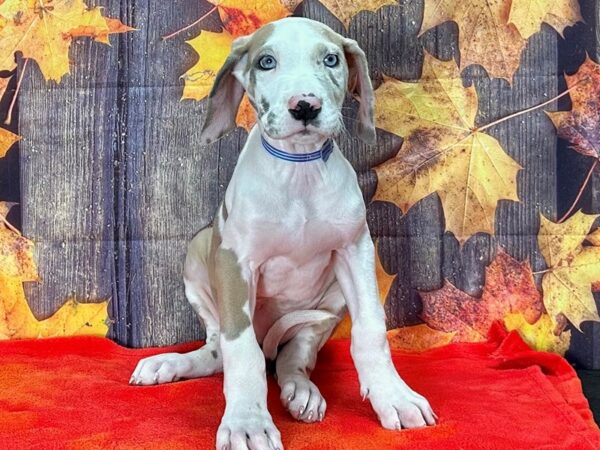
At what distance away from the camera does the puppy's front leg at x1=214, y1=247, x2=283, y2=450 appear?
5.27 ft

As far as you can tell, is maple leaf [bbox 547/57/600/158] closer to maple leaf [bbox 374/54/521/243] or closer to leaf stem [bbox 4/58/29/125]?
maple leaf [bbox 374/54/521/243]

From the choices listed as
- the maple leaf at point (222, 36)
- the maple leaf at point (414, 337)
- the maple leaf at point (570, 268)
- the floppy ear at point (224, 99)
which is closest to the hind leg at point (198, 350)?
the floppy ear at point (224, 99)

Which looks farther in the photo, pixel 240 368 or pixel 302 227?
pixel 302 227

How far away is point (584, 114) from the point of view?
8.18 feet

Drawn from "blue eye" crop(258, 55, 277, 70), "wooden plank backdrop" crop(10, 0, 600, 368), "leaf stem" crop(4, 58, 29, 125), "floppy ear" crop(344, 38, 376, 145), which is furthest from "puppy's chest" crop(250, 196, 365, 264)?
"leaf stem" crop(4, 58, 29, 125)

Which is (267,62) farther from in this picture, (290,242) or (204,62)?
(204,62)

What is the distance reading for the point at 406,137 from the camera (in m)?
2.57

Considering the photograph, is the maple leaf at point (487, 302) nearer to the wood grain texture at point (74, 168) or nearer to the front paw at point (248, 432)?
the front paw at point (248, 432)

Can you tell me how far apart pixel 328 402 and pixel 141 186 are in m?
1.11

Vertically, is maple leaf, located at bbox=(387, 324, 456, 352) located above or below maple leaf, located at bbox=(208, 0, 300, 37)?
below

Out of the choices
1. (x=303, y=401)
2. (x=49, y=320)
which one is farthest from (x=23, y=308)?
(x=303, y=401)

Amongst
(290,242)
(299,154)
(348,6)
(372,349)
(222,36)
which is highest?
(348,6)

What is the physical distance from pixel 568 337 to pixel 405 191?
0.77 metres

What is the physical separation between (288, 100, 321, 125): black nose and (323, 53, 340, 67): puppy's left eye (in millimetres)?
239
